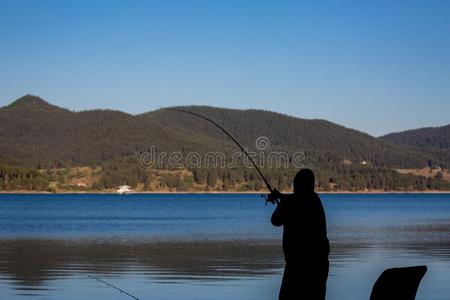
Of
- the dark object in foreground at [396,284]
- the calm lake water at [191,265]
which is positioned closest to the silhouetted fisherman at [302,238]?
the dark object in foreground at [396,284]

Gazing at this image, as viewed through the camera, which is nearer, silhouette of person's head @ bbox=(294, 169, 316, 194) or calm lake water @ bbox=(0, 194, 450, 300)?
silhouette of person's head @ bbox=(294, 169, 316, 194)

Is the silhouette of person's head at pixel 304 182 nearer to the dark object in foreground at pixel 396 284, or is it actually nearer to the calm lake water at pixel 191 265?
the dark object in foreground at pixel 396 284

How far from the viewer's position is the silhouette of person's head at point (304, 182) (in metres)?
10.6

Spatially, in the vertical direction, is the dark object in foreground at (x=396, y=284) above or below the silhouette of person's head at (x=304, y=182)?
below

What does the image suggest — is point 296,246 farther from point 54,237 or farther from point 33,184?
point 33,184

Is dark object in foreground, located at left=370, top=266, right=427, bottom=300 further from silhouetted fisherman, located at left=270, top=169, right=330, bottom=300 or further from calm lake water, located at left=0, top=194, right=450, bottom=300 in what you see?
calm lake water, located at left=0, top=194, right=450, bottom=300

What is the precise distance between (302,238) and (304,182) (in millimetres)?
643

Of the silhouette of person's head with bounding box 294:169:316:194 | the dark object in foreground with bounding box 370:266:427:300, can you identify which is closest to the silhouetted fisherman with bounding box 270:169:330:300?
the silhouette of person's head with bounding box 294:169:316:194

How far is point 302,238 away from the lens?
10.6 m

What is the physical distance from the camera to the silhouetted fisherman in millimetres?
10555

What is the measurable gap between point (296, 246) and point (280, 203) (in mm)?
527

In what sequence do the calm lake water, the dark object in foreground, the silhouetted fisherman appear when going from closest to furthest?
the dark object in foreground
the silhouetted fisherman
the calm lake water

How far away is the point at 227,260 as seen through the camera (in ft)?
93.8

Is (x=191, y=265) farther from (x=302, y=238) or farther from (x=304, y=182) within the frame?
(x=304, y=182)
